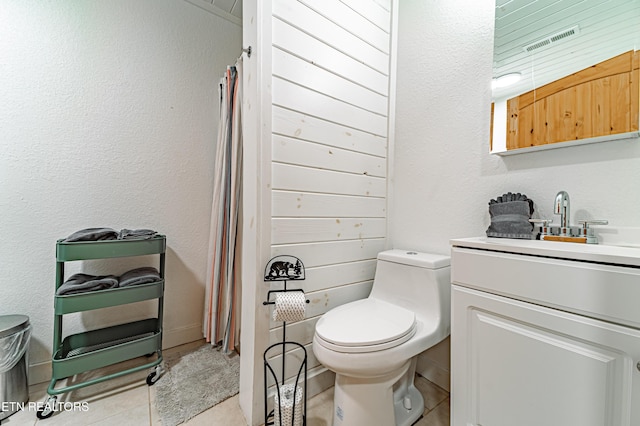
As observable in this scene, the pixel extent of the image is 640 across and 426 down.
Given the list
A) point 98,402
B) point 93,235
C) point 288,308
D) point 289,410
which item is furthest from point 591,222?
point 98,402

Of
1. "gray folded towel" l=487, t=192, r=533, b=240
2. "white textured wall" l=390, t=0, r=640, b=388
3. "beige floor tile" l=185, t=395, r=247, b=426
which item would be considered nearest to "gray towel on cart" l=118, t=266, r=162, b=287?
"beige floor tile" l=185, t=395, r=247, b=426

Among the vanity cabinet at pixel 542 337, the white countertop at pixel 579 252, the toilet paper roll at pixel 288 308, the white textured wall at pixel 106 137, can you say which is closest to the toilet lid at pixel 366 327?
the toilet paper roll at pixel 288 308

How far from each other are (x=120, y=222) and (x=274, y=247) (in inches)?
45.4

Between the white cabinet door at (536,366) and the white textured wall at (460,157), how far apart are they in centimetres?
51

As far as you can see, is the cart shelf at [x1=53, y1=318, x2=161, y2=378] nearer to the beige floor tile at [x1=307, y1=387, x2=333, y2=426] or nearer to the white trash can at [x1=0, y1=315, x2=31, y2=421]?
the white trash can at [x1=0, y1=315, x2=31, y2=421]

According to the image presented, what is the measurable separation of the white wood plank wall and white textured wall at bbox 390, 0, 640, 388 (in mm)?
146

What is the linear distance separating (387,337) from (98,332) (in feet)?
5.43

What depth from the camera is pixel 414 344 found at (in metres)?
0.99

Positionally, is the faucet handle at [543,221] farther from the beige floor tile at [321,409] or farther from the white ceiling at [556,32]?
the beige floor tile at [321,409]

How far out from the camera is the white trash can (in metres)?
1.13

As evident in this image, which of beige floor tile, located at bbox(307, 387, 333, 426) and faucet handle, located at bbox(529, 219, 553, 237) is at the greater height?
faucet handle, located at bbox(529, 219, 553, 237)

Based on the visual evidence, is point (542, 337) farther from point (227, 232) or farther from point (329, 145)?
point (227, 232)

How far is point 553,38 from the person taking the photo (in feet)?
3.37

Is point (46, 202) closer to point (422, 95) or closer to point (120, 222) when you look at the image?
point (120, 222)
